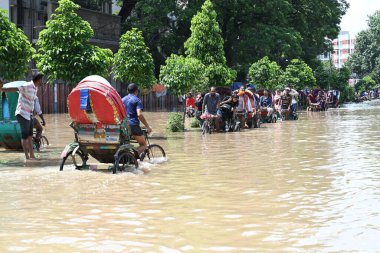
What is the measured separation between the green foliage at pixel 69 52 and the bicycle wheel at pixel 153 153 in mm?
4197

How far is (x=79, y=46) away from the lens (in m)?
16.8

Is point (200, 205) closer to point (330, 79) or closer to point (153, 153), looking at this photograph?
point (153, 153)

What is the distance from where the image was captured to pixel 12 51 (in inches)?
575

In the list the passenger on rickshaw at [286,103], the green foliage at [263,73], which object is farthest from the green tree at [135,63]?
the green foliage at [263,73]

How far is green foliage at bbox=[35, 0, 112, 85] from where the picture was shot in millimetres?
16688

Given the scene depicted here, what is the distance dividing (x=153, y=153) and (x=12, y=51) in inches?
168

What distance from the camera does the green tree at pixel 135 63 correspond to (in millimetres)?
22953

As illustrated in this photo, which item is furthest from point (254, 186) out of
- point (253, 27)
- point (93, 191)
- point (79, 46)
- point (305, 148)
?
point (253, 27)

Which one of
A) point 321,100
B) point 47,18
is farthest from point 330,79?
point 47,18

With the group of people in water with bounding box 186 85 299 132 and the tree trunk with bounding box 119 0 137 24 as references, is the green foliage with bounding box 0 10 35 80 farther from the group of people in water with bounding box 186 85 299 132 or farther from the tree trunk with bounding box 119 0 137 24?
the tree trunk with bounding box 119 0 137 24

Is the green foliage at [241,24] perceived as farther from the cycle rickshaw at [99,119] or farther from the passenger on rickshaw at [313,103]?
the cycle rickshaw at [99,119]

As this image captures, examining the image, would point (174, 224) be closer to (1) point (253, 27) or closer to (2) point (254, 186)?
(2) point (254, 186)

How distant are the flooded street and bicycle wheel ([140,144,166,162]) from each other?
1.02ft

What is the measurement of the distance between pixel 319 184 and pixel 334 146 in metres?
6.99
